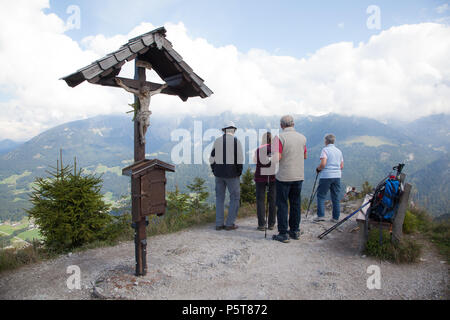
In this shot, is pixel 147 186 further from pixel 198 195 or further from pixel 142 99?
pixel 198 195

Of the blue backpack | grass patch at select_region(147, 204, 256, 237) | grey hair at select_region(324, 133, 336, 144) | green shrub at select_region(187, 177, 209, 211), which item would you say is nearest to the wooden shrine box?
grass patch at select_region(147, 204, 256, 237)

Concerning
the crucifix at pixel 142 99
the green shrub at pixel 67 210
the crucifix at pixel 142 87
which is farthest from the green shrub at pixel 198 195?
the crucifix at pixel 142 99

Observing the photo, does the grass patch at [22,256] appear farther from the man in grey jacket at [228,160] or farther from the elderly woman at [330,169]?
the elderly woman at [330,169]

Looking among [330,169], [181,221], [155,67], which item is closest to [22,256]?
[181,221]

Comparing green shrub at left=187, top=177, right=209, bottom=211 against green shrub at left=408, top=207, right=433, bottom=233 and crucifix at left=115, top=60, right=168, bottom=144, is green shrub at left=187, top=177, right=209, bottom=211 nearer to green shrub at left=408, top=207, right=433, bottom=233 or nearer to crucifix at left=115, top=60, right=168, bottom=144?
crucifix at left=115, top=60, right=168, bottom=144

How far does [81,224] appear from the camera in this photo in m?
5.72

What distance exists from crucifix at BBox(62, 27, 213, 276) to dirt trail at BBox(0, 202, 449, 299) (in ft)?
1.92

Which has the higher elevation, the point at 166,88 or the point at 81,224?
the point at 166,88

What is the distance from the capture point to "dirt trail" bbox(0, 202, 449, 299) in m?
3.82

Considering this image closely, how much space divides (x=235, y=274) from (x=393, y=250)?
2.96 metres
